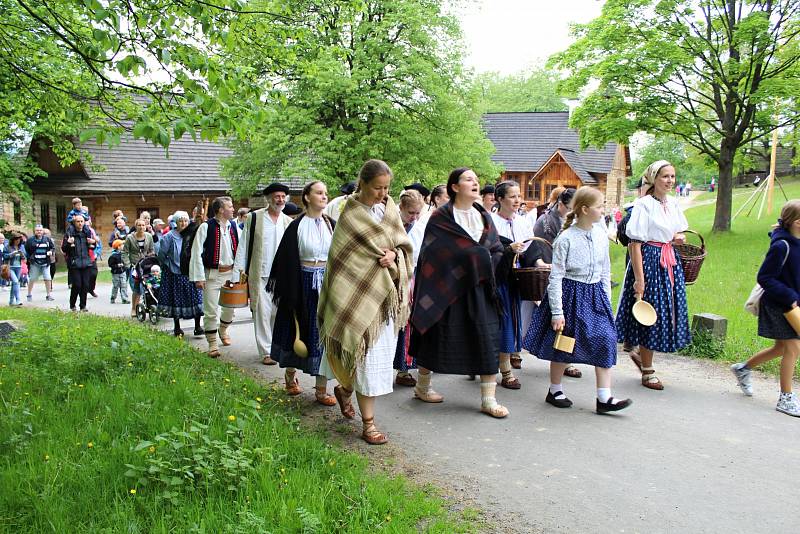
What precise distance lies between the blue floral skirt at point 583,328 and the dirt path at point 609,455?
0.52m

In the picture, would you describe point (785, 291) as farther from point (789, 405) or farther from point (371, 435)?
point (371, 435)

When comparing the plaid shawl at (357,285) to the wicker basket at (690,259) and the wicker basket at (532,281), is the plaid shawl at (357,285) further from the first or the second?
the wicker basket at (690,259)

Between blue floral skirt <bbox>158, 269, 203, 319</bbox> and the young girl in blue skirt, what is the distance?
19.2ft

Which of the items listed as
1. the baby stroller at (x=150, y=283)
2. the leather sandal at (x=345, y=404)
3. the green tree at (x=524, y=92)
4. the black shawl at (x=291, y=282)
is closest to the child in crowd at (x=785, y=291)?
the leather sandal at (x=345, y=404)

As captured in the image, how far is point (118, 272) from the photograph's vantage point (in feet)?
47.7

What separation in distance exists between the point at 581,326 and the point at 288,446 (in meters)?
2.76

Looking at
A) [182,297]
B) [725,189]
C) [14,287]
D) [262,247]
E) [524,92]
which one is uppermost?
[524,92]

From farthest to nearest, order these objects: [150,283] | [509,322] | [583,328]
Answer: [150,283]
[509,322]
[583,328]

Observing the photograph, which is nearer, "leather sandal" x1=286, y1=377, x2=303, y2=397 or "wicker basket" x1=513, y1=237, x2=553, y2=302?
"wicker basket" x1=513, y1=237, x2=553, y2=302

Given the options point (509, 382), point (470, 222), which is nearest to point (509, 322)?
point (509, 382)

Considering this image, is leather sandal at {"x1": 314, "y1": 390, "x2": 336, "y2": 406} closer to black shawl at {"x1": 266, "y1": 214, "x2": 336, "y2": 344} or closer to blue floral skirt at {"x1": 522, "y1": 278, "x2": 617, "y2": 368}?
black shawl at {"x1": 266, "y1": 214, "x2": 336, "y2": 344}

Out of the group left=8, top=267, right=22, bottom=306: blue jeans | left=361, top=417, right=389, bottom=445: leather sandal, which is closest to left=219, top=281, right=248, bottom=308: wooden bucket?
left=361, top=417, right=389, bottom=445: leather sandal

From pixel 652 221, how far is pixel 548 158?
3922 cm

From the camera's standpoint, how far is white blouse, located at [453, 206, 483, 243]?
18.8 feet
